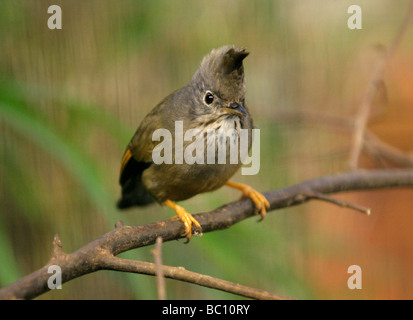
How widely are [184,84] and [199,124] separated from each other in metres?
1.46

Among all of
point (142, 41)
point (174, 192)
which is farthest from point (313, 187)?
point (142, 41)

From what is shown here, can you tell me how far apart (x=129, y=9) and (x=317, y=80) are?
6.62 feet

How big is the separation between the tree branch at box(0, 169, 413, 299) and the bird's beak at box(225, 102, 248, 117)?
465 millimetres

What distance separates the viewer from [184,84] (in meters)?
3.92

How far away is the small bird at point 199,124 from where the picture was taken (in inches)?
96.5

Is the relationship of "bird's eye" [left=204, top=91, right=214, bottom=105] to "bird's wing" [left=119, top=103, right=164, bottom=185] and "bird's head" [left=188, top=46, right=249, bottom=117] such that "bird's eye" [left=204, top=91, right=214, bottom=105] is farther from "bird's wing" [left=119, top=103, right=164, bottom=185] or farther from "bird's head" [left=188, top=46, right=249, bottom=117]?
"bird's wing" [left=119, top=103, right=164, bottom=185]

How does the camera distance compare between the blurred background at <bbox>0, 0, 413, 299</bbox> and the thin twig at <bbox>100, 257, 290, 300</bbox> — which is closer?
the thin twig at <bbox>100, 257, 290, 300</bbox>

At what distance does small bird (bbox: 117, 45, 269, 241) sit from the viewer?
2.45m

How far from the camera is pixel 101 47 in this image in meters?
3.48

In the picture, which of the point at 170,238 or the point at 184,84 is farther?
the point at 184,84

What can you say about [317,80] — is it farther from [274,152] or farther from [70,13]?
[70,13]

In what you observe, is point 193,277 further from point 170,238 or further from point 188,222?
point 188,222

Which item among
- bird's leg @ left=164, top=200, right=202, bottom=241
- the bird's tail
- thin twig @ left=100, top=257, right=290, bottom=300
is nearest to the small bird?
bird's leg @ left=164, top=200, right=202, bottom=241

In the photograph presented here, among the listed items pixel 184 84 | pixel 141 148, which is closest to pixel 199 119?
pixel 141 148
